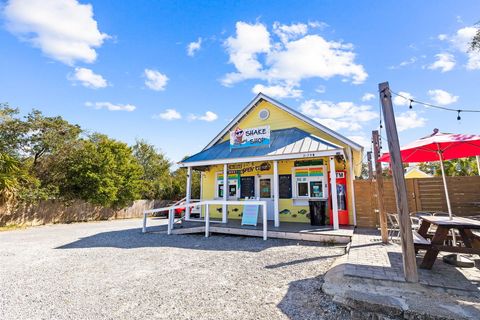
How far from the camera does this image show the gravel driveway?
9.75 feet

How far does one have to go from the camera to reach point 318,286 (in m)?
3.60

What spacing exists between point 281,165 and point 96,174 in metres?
14.4

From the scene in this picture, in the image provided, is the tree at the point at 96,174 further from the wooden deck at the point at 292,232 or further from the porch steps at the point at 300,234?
the porch steps at the point at 300,234

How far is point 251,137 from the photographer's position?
1009cm

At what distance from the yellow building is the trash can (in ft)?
0.12

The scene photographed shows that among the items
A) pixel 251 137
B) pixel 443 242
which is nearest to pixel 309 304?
pixel 443 242

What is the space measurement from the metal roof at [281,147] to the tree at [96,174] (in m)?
10.5

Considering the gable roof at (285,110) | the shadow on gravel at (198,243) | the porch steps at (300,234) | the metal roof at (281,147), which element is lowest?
the shadow on gravel at (198,243)

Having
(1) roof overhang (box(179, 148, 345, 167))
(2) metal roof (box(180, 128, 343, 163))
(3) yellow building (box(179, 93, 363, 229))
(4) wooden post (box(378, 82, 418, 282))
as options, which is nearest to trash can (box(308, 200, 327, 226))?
(3) yellow building (box(179, 93, 363, 229))

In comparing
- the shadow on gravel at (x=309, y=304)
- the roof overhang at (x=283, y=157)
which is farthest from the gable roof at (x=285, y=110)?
the shadow on gravel at (x=309, y=304)

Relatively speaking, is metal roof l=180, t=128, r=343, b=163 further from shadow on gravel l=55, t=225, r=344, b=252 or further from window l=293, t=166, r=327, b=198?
shadow on gravel l=55, t=225, r=344, b=252

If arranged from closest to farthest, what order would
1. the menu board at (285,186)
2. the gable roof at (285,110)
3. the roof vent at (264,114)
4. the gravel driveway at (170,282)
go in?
the gravel driveway at (170,282), the gable roof at (285,110), the menu board at (285,186), the roof vent at (264,114)

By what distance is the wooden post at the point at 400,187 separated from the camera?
3.32m

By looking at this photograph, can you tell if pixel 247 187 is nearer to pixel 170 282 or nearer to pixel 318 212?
pixel 318 212
